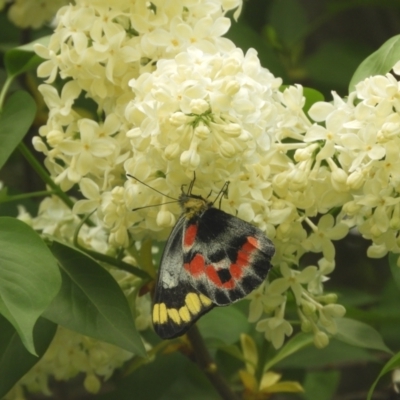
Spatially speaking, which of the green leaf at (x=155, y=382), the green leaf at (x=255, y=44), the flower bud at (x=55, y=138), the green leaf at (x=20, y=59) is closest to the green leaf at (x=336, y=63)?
the green leaf at (x=255, y=44)

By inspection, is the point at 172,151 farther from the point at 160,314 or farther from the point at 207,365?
the point at 207,365

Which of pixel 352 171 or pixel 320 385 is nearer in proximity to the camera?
pixel 352 171

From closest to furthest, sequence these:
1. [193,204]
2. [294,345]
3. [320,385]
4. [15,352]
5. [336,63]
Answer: [193,204]
[15,352]
[294,345]
[320,385]
[336,63]

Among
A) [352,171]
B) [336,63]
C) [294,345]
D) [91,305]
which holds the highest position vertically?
[352,171]

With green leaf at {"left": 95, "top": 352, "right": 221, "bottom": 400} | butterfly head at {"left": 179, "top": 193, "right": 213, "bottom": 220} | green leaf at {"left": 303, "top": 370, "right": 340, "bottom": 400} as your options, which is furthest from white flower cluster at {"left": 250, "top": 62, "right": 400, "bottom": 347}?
green leaf at {"left": 303, "top": 370, "right": 340, "bottom": 400}

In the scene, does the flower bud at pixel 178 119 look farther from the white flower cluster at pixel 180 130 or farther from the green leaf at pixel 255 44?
the green leaf at pixel 255 44

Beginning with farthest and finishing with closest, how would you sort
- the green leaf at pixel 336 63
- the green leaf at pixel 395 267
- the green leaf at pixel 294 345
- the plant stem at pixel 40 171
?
the green leaf at pixel 336 63 → the green leaf at pixel 294 345 → the plant stem at pixel 40 171 → the green leaf at pixel 395 267

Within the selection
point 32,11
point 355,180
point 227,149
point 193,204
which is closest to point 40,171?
point 193,204

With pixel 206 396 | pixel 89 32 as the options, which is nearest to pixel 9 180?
pixel 206 396
